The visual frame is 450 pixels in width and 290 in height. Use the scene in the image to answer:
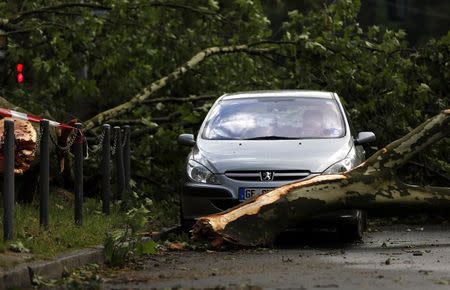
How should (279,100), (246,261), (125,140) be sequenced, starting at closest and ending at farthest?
1. (246,261)
2. (279,100)
3. (125,140)

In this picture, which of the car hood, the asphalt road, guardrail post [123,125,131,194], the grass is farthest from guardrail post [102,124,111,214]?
the asphalt road

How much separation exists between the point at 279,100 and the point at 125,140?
2168 millimetres

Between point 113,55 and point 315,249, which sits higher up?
point 113,55

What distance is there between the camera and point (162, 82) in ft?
54.4

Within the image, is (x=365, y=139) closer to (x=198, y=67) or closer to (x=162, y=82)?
(x=162, y=82)

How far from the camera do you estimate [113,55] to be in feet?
55.6

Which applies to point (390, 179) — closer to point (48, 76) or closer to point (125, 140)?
point (125, 140)

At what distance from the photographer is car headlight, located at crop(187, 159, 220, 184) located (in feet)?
37.7

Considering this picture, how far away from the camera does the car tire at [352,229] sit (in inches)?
449

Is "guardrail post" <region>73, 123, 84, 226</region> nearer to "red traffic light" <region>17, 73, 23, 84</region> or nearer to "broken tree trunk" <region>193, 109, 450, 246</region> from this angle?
"broken tree trunk" <region>193, 109, 450, 246</region>

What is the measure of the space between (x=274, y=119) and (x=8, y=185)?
4.58m

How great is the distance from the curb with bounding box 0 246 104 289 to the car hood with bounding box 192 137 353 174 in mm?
2423

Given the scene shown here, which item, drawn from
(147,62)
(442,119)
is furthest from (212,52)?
(442,119)

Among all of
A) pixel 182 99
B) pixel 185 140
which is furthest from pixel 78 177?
pixel 182 99
